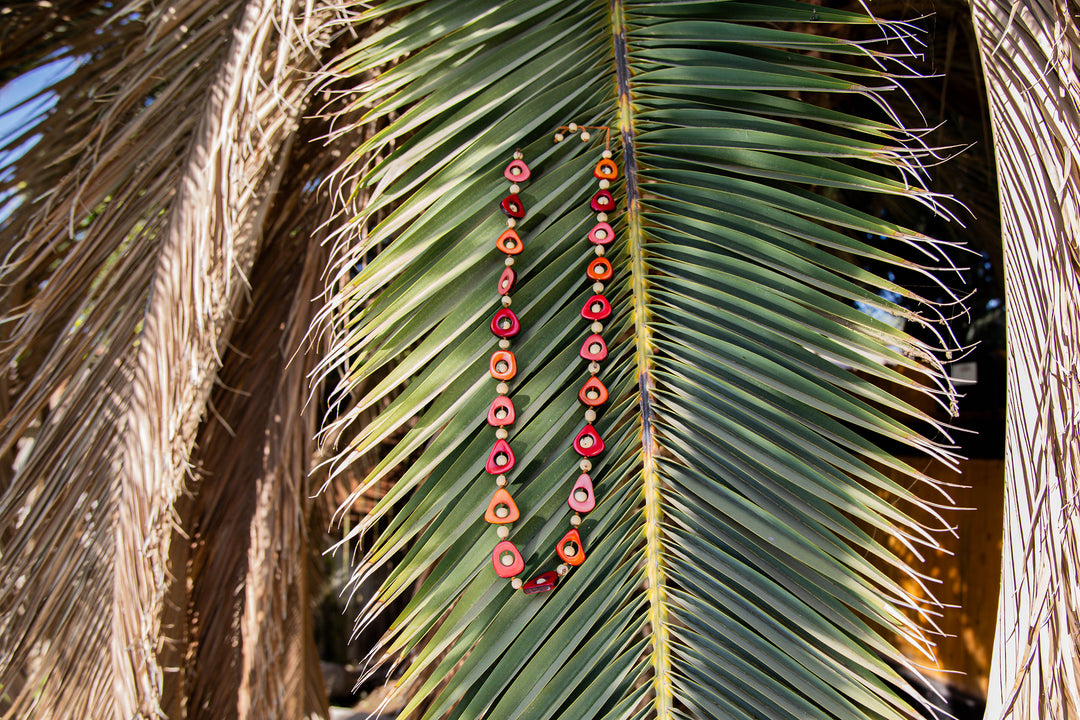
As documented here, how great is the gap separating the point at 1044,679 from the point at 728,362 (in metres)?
0.42

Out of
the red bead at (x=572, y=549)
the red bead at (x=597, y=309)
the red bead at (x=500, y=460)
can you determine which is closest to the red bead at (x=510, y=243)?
the red bead at (x=597, y=309)

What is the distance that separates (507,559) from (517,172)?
465 mm

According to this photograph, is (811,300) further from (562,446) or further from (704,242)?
(562,446)

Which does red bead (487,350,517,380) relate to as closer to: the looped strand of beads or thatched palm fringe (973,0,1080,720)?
the looped strand of beads

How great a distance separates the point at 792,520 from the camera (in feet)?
2.59

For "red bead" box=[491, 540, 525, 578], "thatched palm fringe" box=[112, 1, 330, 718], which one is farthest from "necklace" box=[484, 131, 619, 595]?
"thatched palm fringe" box=[112, 1, 330, 718]

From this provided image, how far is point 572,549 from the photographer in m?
0.82

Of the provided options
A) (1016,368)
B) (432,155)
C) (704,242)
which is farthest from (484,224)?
(1016,368)

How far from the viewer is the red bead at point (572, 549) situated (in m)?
0.81

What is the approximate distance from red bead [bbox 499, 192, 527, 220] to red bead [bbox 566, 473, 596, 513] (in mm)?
326

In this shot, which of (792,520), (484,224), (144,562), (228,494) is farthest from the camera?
(228,494)

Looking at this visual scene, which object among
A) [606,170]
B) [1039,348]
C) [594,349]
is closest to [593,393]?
[594,349]

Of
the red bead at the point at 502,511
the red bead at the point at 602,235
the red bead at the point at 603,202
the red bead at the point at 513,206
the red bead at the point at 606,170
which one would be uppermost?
the red bead at the point at 606,170

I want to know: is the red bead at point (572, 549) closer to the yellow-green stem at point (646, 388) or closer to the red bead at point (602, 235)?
the yellow-green stem at point (646, 388)
